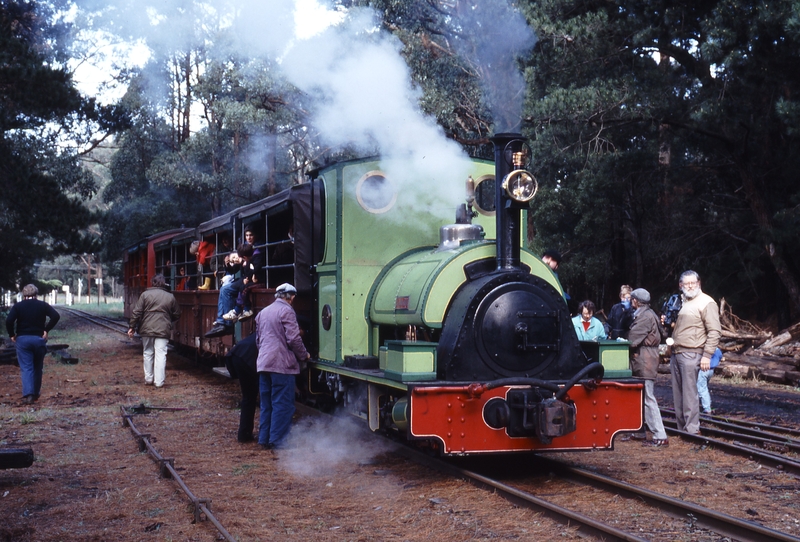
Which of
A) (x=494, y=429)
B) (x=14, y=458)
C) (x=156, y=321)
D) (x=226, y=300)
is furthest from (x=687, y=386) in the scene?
(x=156, y=321)

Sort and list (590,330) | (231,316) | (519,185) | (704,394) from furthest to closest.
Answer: (231,316)
(704,394)
(590,330)
(519,185)

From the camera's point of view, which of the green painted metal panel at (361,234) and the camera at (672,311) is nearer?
the green painted metal panel at (361,234)

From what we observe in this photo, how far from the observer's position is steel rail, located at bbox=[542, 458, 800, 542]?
457 cm

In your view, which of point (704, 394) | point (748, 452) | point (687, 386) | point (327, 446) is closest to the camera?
point (748, 452)

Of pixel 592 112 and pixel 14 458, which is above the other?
pixel 592 112

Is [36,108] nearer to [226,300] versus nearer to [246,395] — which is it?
[226,300]

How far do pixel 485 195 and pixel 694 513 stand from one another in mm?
4097

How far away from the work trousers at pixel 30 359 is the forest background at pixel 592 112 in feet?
16.4

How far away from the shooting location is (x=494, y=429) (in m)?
6.02

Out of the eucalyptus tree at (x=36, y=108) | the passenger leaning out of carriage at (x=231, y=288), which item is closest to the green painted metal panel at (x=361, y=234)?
the passenger leaning out of carriage at (x=231, y=288)

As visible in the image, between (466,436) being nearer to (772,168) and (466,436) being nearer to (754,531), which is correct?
(754,531)

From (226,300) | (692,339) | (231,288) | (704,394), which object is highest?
(231,288)

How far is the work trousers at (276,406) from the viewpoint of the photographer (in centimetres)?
787

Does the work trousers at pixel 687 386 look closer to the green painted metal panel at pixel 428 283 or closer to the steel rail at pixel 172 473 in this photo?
the green painted metal panel at pixel 428 283
